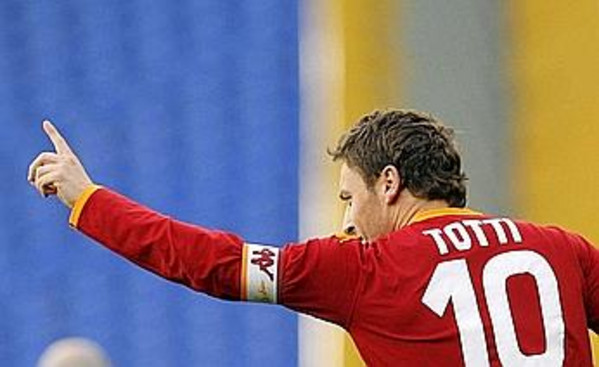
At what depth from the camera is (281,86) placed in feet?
25.1

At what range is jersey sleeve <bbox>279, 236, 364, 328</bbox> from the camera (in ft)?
14.4

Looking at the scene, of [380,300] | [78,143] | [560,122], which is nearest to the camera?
[380,300]

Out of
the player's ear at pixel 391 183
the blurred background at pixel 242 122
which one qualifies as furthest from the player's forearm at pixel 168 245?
the blurred background at pixel 242 122

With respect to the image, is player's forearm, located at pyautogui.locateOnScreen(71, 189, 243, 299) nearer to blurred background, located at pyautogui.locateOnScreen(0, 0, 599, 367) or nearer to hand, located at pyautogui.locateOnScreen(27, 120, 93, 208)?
hand, located at pyautogui.locateOnScreen(27, 120, 93, 208)

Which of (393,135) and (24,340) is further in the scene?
(24,340)

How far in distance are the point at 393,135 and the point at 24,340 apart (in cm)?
364

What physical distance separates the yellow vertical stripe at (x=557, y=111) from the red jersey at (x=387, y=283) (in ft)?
9.59

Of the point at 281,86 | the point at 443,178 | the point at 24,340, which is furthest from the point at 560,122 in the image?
the point at 443,178

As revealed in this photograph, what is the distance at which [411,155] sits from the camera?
457cm

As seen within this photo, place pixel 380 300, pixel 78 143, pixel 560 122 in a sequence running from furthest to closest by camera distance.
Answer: pixel 78 143
pixel 560 122
pixel 380 300

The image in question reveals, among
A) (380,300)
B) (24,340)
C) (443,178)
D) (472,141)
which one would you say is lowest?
(380,300)

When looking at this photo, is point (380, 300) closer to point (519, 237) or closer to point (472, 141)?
point (519, 237)

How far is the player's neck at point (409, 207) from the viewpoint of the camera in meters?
4.57

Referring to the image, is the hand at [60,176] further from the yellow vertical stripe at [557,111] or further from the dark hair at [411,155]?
the yellow vertical stripe at [557,111]
